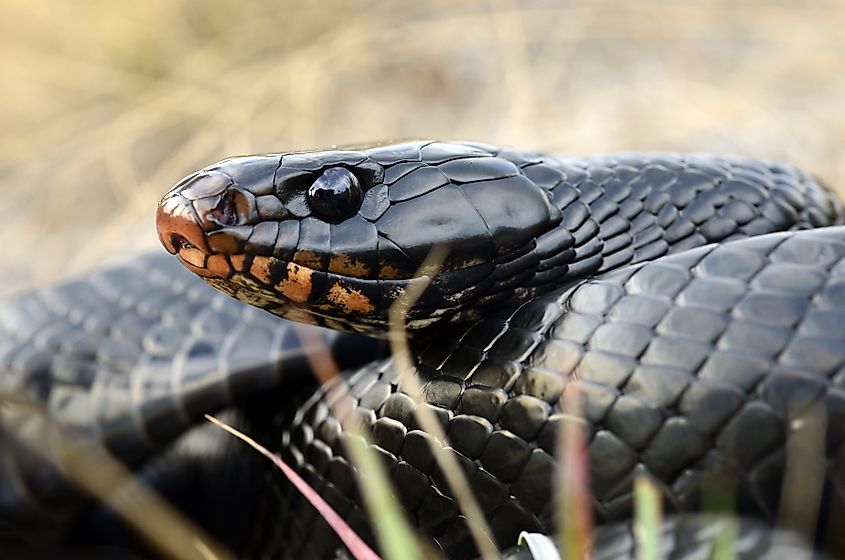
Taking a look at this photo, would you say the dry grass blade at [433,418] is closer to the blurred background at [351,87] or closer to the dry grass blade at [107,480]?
the dry grass blade at [107,480]

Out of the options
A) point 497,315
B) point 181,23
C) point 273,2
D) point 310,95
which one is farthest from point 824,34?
point 497,315

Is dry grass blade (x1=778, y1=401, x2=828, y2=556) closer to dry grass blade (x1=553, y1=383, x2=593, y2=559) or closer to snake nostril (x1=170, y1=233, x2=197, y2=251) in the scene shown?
dry grass blade (x1=553, y1=383, x2=593, y2=559)

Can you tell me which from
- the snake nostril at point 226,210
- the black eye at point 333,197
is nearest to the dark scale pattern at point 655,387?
the black eye at point 333,197

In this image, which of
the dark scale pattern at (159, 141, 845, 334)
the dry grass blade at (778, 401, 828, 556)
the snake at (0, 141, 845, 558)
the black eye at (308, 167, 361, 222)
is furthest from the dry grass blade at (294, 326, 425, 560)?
the dry grass blade at (778, 401, 828, 556)

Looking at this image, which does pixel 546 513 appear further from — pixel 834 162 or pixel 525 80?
pixel 525 80

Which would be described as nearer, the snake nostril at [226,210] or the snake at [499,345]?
the snake at [499,345]
